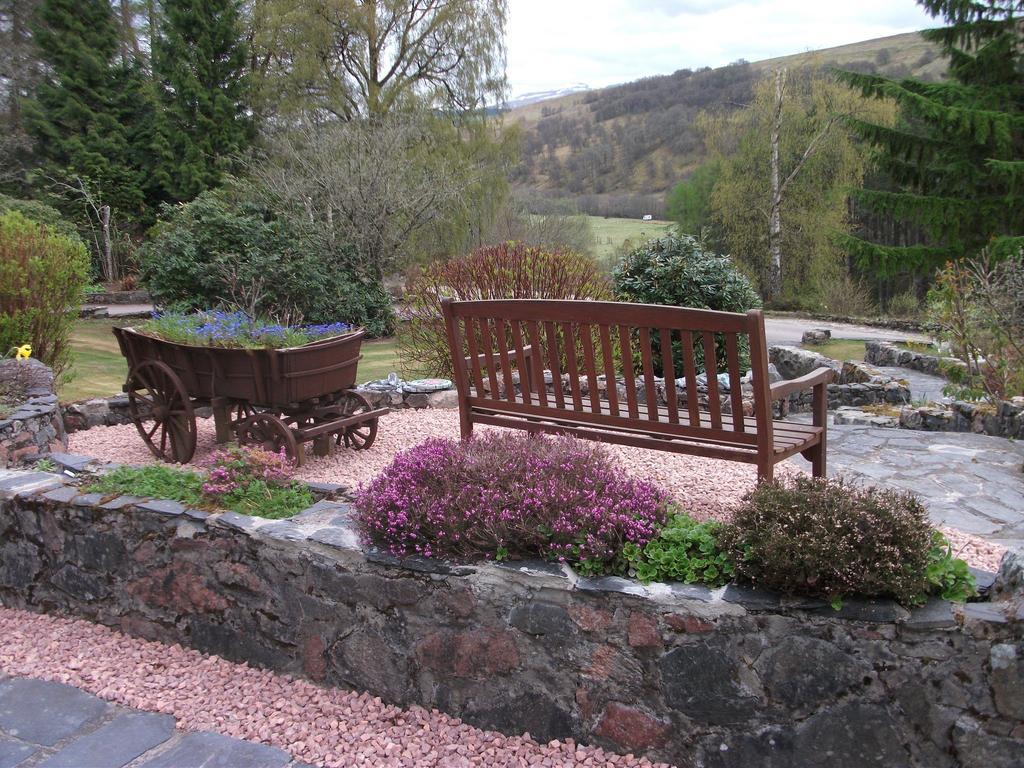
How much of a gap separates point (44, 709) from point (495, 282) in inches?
235

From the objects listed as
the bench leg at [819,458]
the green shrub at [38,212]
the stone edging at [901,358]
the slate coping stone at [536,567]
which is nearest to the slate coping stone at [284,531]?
the slate coping stone at [536,567]

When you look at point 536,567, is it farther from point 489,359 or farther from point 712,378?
point 489,359

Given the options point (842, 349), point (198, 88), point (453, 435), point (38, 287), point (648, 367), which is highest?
point (198, 88)

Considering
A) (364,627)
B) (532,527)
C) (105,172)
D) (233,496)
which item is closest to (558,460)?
(532,527)

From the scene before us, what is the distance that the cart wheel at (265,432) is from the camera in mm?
4504

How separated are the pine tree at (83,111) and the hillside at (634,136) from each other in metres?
20.0

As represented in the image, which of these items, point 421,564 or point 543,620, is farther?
point 421,564

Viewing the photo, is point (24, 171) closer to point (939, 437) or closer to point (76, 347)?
point (76, 347)

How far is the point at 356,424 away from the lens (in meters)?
4.95

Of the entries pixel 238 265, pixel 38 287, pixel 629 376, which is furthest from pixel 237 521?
pixel 238 265

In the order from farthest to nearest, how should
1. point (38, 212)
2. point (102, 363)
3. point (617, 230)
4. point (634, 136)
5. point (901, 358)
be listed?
point (634, 136)
point (617, 230)
point (38, 212)
point (901, 358)
point (102, 363)

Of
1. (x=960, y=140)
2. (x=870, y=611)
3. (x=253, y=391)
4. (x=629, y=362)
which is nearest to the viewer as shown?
(x=870, y=611)

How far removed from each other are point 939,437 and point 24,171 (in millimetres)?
24590

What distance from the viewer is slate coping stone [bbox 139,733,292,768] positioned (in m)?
2.24
